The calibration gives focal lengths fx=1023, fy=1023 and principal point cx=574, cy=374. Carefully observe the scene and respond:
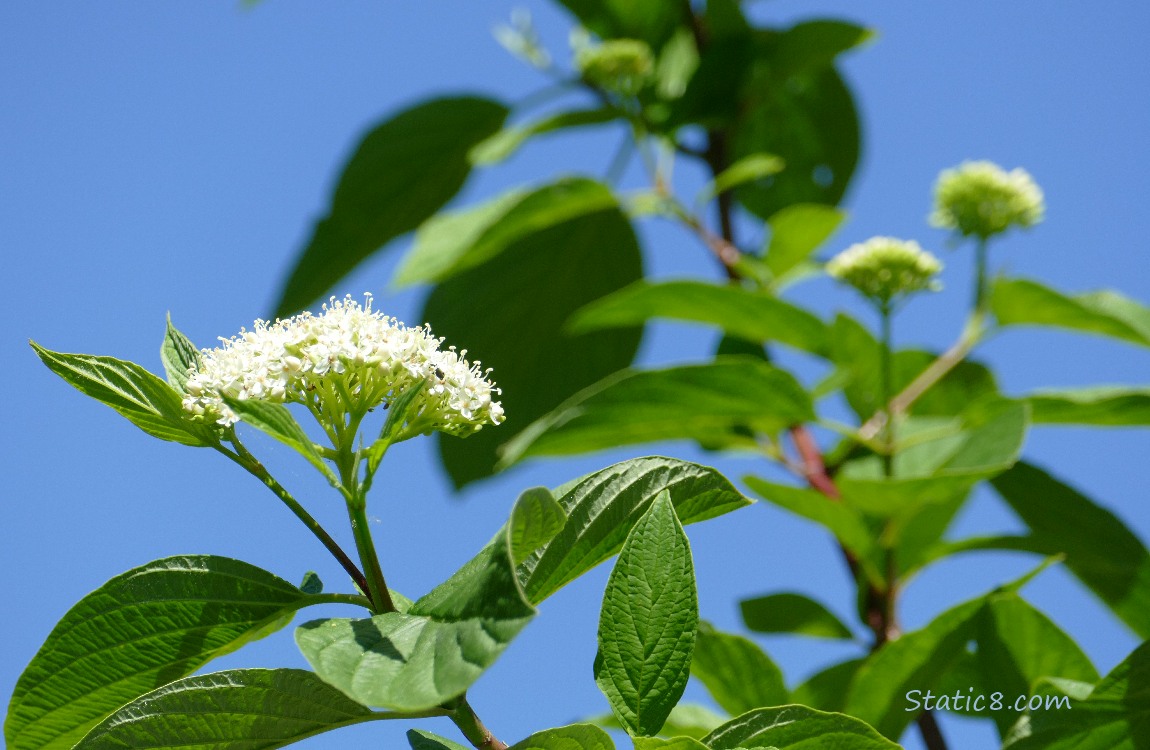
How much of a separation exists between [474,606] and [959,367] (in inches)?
61.5

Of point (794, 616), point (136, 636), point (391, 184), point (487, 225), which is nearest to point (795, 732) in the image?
point (136, 636)

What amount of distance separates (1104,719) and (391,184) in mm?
1602

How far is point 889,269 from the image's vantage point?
5.03 feet

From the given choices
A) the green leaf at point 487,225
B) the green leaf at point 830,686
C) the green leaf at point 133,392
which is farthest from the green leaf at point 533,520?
the green leaf at point 487,225

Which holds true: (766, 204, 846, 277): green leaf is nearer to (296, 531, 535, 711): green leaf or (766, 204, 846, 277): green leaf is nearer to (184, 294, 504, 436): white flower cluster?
(184, 294, 504, 436): white flower cluster

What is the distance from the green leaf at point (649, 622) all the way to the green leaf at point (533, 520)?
56mm

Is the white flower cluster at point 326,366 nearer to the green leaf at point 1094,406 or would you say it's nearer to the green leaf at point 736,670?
the green leaf at point 736,670

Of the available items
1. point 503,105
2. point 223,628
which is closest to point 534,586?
point 223,628

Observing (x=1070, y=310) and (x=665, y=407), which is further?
(x=1070, y=310)

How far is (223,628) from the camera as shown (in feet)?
2.28

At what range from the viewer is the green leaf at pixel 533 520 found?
0.57m

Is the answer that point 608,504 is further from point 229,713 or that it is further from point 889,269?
point 889,269

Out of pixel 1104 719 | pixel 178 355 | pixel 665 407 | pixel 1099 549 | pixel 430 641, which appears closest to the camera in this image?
pixel 430 641

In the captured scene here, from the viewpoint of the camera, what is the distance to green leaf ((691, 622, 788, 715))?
111 cm
